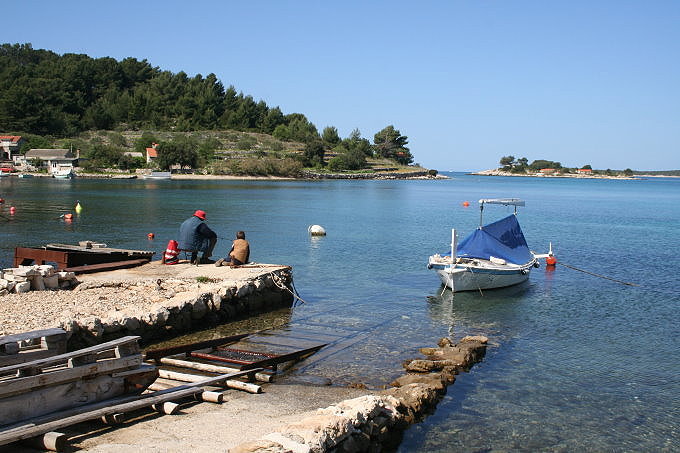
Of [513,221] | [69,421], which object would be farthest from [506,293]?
[69,421]

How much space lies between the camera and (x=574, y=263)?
35219 mm

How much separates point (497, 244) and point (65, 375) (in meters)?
21.9

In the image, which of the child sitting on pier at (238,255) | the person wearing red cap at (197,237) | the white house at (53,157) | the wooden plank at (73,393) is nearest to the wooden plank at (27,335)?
the wooden plank at (73,393)

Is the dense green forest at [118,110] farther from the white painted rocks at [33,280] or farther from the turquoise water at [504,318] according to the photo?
the white painted rocks at [33,280]

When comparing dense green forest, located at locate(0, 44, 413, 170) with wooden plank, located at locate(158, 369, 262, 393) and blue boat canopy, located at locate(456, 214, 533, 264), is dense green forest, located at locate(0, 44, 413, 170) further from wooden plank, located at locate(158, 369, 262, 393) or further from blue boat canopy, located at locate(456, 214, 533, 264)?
wooden plank, located at locate(158, 369, 262, 393)

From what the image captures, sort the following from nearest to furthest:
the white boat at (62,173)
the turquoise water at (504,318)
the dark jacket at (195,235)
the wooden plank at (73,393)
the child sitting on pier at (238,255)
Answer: the wooden plank at (73,393), the turquoise water at (504,318), the child sitting on pier at (238,255), the dark jacket at (195,235), the white boat at (62,173)

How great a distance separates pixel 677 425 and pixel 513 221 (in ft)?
58.9

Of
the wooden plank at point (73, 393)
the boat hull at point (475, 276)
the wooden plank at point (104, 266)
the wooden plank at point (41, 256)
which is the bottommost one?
the boat hull at point (475, 276)

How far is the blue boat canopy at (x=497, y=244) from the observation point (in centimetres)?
2695

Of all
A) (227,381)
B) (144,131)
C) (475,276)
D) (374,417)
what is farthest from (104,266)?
(144,131)

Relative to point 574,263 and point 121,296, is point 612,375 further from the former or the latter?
point 574,263

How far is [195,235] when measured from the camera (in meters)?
21.9

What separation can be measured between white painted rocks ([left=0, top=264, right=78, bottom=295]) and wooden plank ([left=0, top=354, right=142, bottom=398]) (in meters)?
7.91

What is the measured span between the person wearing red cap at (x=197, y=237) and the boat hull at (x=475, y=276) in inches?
379
